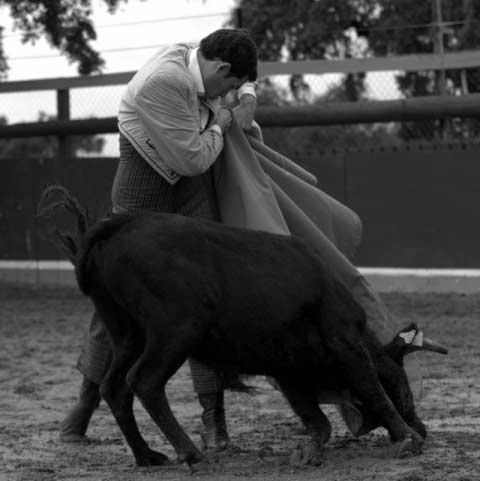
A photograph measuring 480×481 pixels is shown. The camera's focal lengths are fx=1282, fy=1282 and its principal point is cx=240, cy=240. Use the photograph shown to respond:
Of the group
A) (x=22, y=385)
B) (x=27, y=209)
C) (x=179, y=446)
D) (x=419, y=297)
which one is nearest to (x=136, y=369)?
(x=179, y=446)

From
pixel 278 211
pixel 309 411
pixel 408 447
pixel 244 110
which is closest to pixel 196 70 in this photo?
pixel 244 110

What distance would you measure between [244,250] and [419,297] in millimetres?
6838

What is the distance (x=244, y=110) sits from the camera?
15.6ft

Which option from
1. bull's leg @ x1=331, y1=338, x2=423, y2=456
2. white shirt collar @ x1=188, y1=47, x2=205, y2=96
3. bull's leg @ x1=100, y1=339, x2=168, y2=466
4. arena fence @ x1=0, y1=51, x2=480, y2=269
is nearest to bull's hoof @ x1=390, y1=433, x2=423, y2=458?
bull's leg @ x1=331, y1=338, x2=423, y2=456

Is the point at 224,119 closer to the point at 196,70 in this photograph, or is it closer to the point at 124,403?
the point at 196,70

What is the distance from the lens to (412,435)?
4254mm

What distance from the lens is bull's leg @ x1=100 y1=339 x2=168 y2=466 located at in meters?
4.21

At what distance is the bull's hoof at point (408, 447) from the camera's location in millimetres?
4195

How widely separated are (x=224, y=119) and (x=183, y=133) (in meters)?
0.31

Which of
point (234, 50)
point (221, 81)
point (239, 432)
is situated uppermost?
point (234, 50)

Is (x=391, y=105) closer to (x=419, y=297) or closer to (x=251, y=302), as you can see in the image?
(x=419, y=297)

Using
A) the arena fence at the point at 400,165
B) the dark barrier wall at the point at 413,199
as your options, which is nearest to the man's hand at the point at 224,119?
the arena fence at the point at 400,165

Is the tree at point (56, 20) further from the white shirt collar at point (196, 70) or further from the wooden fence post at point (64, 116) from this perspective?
the white shirt collar at point (196, 70)

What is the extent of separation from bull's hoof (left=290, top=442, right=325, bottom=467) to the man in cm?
40
